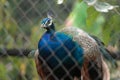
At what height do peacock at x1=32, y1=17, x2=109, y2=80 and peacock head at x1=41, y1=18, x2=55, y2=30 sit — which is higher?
peacock head at x1=41, y1=18, x2=55, y2=30

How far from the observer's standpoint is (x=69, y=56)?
2518mm

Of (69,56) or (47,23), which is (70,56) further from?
(47,23)

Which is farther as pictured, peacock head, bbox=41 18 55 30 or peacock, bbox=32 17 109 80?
peacock, bbox=32 17 109 80

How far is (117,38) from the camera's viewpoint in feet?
6.64

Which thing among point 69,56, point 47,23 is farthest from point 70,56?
point 47,23

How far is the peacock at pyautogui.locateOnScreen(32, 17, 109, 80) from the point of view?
8.11 feet

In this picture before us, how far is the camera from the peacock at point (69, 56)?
8.11 ft

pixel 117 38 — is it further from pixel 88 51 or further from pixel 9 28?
pixel 9 28

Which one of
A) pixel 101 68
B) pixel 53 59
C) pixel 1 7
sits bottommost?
pixel 101 68

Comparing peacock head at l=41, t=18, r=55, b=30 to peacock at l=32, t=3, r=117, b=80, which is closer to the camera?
peacock head at l=41, t=18, r=55, b=30

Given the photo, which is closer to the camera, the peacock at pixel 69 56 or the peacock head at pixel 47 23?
the peacock head at pixel 47 23

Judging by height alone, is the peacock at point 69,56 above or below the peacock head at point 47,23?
below

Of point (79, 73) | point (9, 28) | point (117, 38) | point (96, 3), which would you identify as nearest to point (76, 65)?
point (79, 73)

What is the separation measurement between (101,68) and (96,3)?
1.01 m
